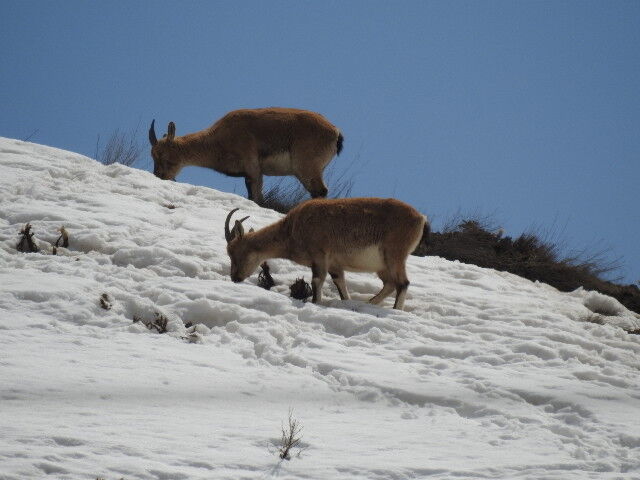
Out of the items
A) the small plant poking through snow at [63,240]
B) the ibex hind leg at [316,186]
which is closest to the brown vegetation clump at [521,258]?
the ibex hind leg at [316,186]

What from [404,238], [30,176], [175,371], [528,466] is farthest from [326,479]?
[30,176]

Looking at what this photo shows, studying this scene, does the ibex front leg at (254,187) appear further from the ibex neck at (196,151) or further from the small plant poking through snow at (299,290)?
the small plant poking through snow at (299,290)

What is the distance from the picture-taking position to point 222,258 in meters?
11.8

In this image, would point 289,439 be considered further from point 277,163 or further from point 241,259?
point 277,163

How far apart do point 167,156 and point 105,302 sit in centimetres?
940

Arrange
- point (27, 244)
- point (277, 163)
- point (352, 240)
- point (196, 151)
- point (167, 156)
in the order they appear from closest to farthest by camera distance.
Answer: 1. point (352, 240)
2. point (27, 244)
3. point (277, 163)
4. point (196, 151)
5. point (167, 156)

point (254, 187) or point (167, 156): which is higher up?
point (167, 156)

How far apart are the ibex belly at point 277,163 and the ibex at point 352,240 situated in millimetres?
5672

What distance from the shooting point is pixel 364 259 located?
1069cm

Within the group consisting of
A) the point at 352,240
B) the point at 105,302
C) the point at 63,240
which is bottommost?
the point at 105,302

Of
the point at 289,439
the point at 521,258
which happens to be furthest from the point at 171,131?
the point at 289,439

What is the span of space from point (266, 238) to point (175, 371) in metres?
3.84

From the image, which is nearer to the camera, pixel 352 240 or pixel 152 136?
pixel 352 240

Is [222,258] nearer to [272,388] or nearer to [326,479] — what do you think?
[272,388]
